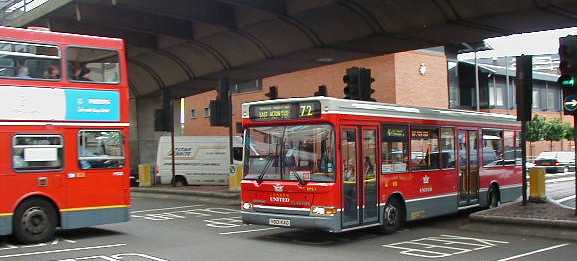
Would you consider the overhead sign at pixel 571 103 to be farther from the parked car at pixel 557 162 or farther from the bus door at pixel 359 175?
the parked car at pixel 557 162

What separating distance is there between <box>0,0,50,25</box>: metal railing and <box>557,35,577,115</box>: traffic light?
1658 cm

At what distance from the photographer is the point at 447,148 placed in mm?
15727

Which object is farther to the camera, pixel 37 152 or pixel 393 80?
pixel 393 80

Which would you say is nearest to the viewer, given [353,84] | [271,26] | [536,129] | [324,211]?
[324,211]

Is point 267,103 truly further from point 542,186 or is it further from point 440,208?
point 542,186

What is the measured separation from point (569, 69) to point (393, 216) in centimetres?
468

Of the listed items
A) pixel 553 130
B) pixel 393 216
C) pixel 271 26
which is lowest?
pixel 393 216

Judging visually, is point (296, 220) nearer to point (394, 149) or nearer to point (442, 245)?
point (442, 245)

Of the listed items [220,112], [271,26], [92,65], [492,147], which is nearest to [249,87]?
[220,112]

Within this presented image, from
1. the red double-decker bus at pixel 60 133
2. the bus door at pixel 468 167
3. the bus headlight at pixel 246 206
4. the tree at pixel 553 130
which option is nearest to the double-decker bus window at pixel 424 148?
the bus door at pixel 468 167

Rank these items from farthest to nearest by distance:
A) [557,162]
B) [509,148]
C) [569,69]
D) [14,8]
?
[557,162], [14,8], [509,148], [569,69]

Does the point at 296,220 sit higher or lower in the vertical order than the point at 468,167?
lower

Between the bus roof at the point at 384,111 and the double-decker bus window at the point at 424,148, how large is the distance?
344mm

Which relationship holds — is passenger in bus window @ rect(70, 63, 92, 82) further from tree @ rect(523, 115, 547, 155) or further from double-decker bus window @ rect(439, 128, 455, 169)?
tree @ rect(523, 115, 547, 155)
